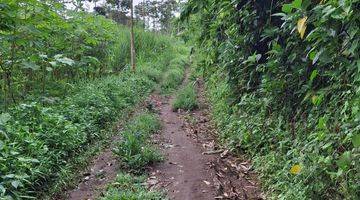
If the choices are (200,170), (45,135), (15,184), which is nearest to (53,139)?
(45,135)

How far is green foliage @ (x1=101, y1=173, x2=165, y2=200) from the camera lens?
3.75m

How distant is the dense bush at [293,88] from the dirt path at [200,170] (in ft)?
0.77

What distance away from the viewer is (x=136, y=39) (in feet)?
50.7

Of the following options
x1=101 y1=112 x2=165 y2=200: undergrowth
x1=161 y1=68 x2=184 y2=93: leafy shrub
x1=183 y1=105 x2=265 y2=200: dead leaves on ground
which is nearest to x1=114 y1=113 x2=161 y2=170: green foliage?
x1=101 y1=112 x2=165 y2=200: undergrowth

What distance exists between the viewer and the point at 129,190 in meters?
3.99

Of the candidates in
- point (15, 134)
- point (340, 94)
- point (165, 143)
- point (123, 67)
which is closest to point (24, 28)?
point (15, 134)

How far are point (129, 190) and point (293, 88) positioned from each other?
2.23 meters

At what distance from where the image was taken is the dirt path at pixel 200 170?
13.3ft

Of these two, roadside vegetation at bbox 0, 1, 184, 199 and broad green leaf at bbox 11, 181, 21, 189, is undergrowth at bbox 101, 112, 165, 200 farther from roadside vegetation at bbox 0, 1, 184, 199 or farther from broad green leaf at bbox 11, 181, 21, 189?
broad green leaf at bbox 11, 181, 21, 189

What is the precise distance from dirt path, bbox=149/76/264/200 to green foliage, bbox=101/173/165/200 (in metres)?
0.19

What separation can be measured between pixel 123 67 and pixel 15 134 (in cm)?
938

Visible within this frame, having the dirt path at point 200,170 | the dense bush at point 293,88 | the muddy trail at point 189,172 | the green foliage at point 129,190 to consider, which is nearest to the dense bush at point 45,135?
the muddy trail at point 189,172

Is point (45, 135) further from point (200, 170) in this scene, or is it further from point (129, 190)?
point (200, 170)

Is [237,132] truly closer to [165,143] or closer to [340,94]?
[165,143]
